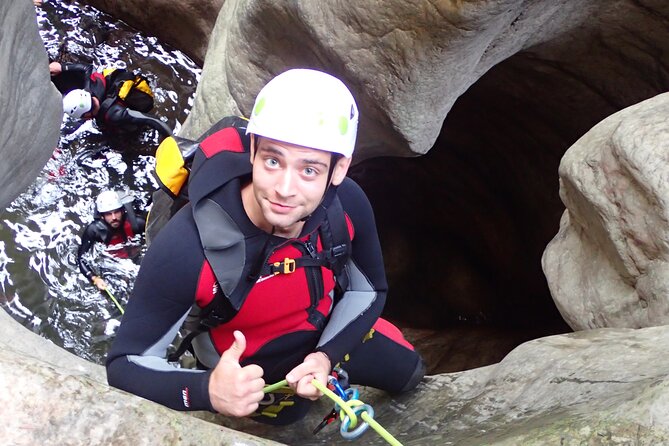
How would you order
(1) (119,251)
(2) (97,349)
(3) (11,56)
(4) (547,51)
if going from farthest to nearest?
(1) (119,251), (2) (97,349), (4) (547,51), (3) (11,56)

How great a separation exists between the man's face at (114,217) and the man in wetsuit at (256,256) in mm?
3191

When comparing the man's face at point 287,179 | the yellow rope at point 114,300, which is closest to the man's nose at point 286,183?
the man's face at point 287,179

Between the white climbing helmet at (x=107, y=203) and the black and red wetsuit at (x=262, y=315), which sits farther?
the white climbing helmet at (x=107, y=203)

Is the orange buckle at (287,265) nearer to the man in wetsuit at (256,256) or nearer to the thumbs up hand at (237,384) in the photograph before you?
the man in wetsuit at (256,256)

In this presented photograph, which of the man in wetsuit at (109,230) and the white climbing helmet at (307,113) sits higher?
the white climbing helmet at (307,113)

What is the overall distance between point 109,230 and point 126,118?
1.31 metres

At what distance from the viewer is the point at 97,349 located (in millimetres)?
4344

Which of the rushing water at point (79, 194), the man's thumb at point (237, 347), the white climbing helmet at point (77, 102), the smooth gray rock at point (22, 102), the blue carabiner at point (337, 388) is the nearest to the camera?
the man's thumb at point (237, 347)

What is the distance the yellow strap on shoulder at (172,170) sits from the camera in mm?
2004

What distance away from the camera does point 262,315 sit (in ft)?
6.01

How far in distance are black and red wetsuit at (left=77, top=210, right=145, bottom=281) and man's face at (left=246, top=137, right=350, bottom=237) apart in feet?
11.7

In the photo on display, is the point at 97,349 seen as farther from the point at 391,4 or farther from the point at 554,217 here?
the point at 554,217

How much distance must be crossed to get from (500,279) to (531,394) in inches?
175

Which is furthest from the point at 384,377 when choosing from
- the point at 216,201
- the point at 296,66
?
the point at 296,66
